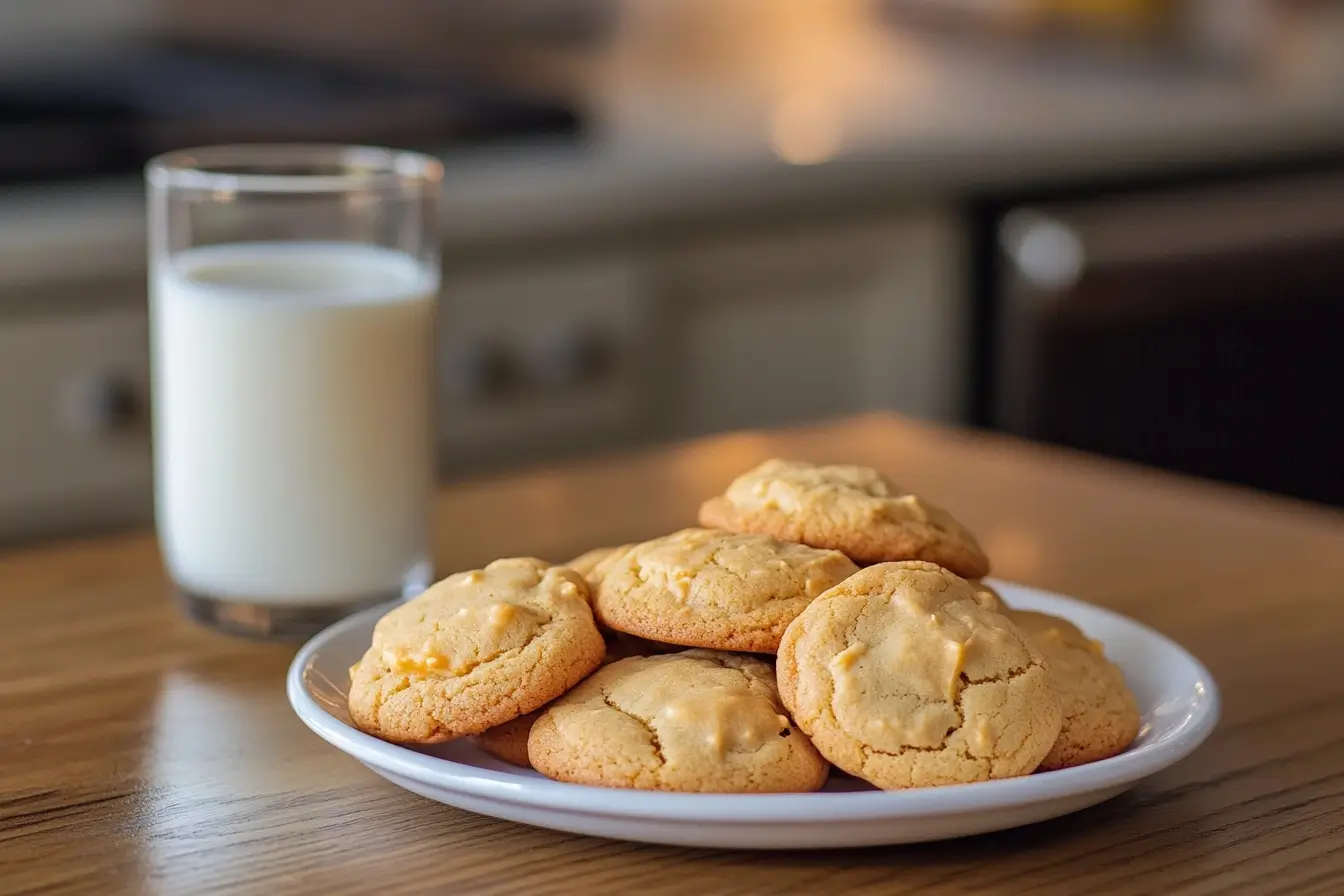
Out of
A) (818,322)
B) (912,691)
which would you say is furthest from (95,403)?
(912,691)

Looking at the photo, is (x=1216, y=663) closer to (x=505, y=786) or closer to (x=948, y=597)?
(x=948, y=597)

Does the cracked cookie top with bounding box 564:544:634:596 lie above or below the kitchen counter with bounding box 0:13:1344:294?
below

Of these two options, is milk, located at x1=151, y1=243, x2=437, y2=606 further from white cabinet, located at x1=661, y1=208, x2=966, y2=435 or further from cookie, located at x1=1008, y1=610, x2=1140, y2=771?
white cabinet, located at x1=661, y1=208, x2=966, y2=435

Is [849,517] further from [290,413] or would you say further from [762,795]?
[290,413]

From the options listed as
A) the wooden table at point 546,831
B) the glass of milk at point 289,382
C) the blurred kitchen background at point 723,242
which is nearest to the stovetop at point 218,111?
the blurred kitchen background at point 723,242

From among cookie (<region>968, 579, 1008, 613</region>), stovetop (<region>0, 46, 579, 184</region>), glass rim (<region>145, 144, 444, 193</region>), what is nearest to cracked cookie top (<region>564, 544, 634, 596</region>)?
cookie (<region>968, 579, 1008, 613</region>)
